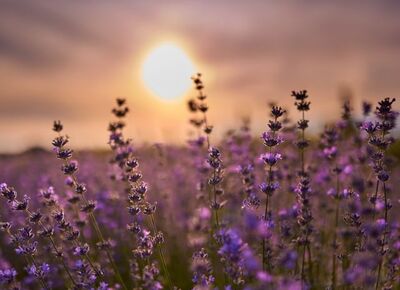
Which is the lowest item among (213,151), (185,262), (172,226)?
(185,262)

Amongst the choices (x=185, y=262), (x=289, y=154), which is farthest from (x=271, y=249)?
(x=185, y=262)

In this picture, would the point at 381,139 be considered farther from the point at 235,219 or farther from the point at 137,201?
the point at 235,219

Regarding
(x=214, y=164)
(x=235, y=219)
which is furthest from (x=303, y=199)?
(x=235, y=219)

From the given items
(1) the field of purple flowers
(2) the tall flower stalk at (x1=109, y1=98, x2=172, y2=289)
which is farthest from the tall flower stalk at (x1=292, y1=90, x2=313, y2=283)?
(2) the tall flower stalk at (x1=109, y1=98, x2=172, y2=289)

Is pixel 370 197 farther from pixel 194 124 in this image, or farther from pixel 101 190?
pixel 101 190

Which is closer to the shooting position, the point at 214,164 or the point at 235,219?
the point at 214,164

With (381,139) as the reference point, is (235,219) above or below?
below

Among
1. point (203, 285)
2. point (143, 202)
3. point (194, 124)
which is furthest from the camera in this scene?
point (194, 124)

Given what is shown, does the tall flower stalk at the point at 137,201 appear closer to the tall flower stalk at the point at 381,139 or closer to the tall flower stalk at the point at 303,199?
the tall flower stalk at the point at 303,199

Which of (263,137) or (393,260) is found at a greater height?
(263,137)
